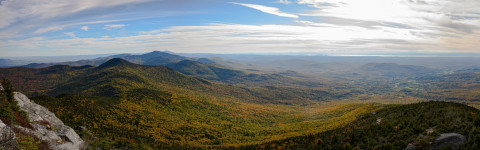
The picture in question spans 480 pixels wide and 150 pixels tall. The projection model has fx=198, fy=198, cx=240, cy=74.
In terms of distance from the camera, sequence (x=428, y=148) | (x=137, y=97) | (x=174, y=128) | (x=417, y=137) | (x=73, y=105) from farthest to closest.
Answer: (x=137, y=97)
(x=174, y=128)
(x=73, y=105)
(x=417, y=137)
(x=428, y=148)

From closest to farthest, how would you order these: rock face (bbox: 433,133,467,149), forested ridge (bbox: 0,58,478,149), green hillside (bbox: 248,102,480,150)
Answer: rock face (bbox: 433,133,467,149) < green hillside (bbox: 248,102,480,150) < forested ridge (bbox: 0,58,478,149)

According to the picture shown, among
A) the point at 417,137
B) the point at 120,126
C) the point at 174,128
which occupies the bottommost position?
the point at 174,128

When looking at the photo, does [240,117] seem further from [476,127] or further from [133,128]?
[476,127]

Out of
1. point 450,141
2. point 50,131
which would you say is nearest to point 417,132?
point 450,141

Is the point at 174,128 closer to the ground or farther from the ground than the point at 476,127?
closer to the ground

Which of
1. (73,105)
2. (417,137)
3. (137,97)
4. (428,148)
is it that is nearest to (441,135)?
(417,137)

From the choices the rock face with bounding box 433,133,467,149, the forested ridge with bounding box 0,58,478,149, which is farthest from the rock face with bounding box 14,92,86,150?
the rock face with bounding box 433,133,467,149

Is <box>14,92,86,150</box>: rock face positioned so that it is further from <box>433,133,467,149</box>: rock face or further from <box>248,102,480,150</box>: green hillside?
<box>433,133,467,149</box>: rock face

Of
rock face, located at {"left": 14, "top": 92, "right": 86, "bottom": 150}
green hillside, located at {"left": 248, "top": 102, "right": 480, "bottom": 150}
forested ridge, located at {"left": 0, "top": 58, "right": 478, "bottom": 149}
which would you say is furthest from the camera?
forested ridge, located at {"left": 0, "top": 58, "right": 478, "bottom": 149}

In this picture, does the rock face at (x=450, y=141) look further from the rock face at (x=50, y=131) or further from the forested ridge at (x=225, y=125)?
the rock face at (x=50, y=131)
